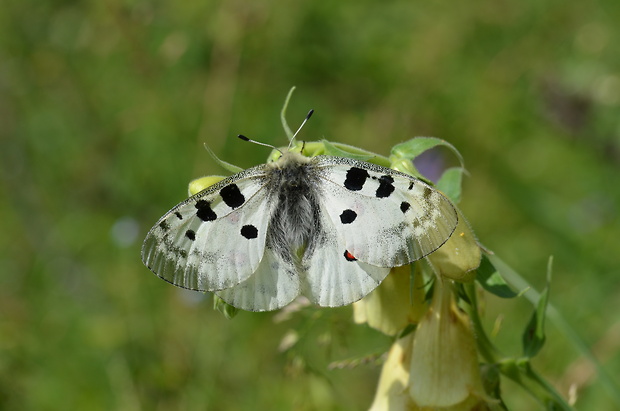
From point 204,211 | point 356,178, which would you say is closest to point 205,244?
point 204,211

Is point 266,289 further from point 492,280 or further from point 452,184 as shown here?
point 452,184

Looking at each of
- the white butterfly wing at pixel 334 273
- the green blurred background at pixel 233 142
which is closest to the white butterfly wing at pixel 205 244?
the white butterfly wing at pixel 334 273

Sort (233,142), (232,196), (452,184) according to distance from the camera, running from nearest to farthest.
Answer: (232,196) → (452,184) → (233,142)

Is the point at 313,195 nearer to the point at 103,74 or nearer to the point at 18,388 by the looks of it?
the point at 18,388

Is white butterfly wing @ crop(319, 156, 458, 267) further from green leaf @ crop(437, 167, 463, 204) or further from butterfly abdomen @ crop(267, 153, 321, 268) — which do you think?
green leaf @ crop(437, 167, 463, 204)

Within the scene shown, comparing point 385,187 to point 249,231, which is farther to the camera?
point 249,231

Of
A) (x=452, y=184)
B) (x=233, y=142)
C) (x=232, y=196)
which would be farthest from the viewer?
(x=233, y=142)

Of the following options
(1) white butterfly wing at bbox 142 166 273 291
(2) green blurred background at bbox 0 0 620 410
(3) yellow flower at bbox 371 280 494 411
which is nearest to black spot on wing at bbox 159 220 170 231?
(1) white butterfly wing at bbox 142 166 273 291

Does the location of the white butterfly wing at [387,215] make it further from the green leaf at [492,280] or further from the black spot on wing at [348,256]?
the green leaf at [492,280]
